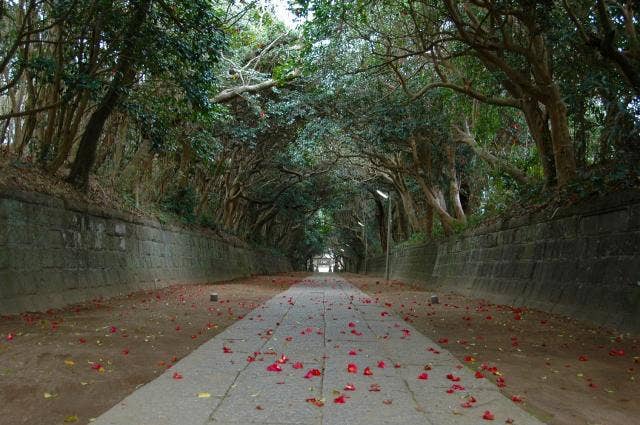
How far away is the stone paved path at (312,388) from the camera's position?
10.1 feet

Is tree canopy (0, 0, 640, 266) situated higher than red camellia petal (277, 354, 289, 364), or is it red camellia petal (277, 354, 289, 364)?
tree canopy (0, 0, 640, 266)

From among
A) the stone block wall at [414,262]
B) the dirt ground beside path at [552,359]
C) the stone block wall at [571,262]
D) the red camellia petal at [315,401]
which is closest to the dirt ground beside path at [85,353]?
the red camellia petal at [315,401]

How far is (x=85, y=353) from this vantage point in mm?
4633

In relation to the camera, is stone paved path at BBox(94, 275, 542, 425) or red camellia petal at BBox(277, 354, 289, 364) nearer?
stone paved path at BBox(94, 275, 542, 425)

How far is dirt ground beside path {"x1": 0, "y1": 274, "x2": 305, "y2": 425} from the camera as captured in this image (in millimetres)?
3307

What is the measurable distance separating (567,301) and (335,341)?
4191mm

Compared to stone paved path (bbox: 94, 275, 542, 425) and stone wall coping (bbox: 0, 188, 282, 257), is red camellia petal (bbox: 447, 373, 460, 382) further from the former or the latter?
stone wall coping (bbox: 0, 188, 282, 257)

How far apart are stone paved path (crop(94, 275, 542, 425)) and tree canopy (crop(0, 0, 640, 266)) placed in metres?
4.33

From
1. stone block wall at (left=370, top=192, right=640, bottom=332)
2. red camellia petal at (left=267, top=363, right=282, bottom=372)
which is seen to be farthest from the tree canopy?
red camellia petal at (left=267, top=363, right=282, bottom=372)

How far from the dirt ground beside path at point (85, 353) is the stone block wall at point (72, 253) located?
1.49 feet

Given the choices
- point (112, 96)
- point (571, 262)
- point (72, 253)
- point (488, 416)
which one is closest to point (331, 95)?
point (112, 96)

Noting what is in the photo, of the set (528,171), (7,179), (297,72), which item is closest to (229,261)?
(297,72)

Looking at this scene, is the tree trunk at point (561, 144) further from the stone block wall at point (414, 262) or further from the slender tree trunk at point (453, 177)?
the stone block wall at point (414, 262)

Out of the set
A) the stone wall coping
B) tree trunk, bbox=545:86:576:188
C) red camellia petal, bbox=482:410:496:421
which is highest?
tree trunk, bbox=545:86:576:188
